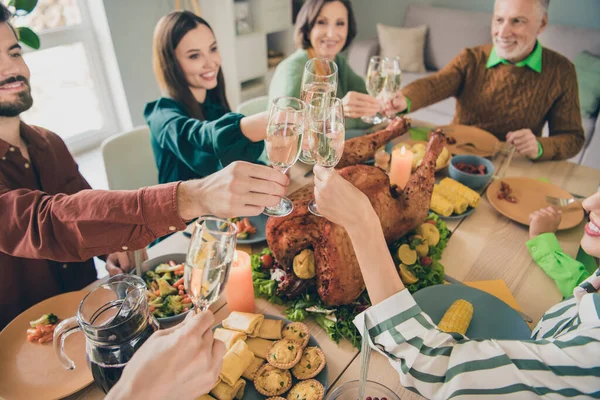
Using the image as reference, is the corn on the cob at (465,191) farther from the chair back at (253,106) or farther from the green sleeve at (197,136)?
the chair back at (253,106)

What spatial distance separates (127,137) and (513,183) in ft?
5.34

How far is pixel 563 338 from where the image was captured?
29.4 inches

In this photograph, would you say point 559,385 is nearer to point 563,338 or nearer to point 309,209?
point 563,338

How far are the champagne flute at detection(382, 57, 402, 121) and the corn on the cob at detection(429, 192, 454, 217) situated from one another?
485 millimetres

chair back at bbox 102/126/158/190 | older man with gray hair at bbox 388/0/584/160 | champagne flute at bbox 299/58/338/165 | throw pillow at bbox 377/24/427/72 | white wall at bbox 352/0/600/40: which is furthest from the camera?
throw pillow at bbox 377/24/427/72

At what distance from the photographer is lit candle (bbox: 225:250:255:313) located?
1.02 metres

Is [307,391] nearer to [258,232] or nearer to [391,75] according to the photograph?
[258,232]

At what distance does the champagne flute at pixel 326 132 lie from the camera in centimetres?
93

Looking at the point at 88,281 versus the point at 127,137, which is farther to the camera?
the point at 127,137

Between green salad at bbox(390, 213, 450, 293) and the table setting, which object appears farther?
green salad at bbox(390, 213, 450, 293)

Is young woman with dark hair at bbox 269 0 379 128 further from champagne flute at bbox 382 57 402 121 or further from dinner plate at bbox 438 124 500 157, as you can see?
dinner plate at bbox 438 124 500 157

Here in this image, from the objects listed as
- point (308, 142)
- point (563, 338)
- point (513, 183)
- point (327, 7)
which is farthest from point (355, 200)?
point (327, 7)

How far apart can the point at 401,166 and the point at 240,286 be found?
79 centimetres

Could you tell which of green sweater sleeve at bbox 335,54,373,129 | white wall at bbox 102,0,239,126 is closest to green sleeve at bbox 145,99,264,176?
green sweater sleeve at bbox 335,54,373,129
